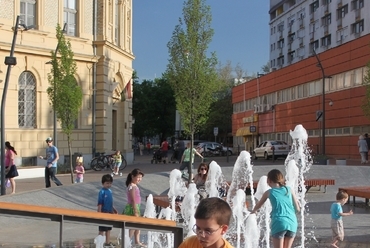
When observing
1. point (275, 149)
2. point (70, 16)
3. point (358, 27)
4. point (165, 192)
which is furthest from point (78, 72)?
point (358, 27)

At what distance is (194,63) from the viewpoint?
2292 cm

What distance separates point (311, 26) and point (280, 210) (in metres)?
66.7

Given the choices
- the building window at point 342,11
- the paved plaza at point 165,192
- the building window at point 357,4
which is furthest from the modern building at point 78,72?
the building window at point 342,11

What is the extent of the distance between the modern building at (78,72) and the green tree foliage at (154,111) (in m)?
44.5

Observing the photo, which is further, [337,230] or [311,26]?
[311,26]

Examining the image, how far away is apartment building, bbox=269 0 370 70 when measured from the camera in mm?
60094

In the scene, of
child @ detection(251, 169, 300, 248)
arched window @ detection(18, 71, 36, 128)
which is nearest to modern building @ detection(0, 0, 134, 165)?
arched window @ detection(18, 71, 36, 128)

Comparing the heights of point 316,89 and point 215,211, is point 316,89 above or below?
above

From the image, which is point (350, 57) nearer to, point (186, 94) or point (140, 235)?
point (186, 94)

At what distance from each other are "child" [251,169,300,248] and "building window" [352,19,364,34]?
2135 inches

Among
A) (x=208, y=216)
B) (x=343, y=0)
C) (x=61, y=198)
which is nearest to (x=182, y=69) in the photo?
(x=61, y=198)

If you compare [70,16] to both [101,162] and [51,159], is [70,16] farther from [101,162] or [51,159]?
[51,159]

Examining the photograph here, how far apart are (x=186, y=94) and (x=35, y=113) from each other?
11602mm

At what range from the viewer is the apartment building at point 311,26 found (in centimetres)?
6009
